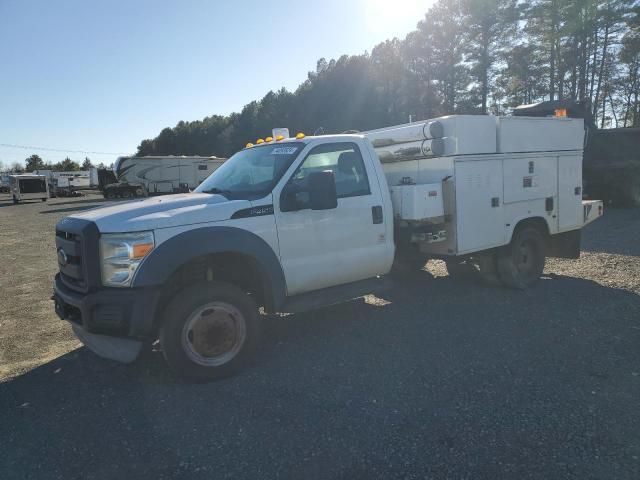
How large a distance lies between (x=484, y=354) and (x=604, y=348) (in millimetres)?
1195

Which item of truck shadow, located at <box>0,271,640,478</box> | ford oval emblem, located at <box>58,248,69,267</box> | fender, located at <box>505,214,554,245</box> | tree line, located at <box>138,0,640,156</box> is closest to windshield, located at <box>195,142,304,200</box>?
ford oval emblem, located at <box>58,248,69,267</box>

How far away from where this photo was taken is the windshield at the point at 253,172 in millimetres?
4816

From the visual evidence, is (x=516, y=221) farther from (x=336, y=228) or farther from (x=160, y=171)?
(x=160, y=171)

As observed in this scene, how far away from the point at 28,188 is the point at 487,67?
40.7 m

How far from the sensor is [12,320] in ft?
21.3

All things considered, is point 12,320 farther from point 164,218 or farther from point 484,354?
point 484,354

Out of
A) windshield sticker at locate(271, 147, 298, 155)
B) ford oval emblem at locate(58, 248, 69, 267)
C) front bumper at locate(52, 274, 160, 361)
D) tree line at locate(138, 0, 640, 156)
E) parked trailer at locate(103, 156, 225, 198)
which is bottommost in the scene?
front bumper at locate(52, 274, 160, 361)

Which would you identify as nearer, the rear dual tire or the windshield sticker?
the windshield sticker

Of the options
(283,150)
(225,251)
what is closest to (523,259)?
(283,150)

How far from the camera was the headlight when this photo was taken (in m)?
3.95

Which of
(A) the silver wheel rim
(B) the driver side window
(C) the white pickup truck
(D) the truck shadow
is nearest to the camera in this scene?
(D) the truck shadow

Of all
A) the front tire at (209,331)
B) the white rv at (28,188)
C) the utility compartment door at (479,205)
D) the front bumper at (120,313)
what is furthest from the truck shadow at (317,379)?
the white rv at (28,188)

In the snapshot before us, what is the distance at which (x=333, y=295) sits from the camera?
5.06 m

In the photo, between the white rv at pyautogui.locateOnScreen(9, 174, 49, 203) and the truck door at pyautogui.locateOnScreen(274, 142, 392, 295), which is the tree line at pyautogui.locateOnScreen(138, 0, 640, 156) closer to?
the white rv at pyautogui.locateOnScreen(9, 174, 49, 203)
